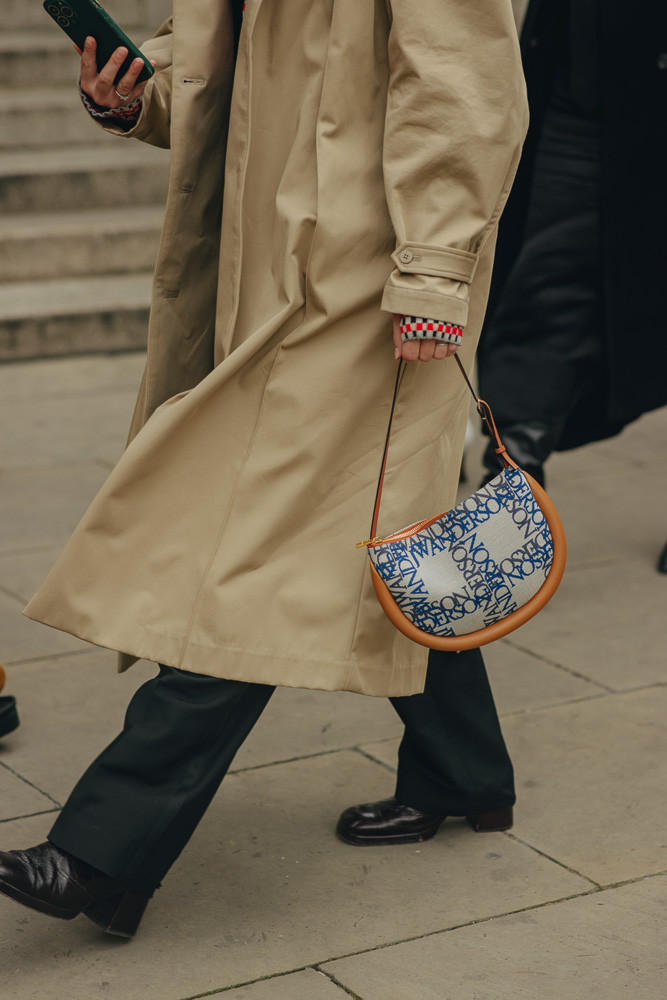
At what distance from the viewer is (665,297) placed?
4.18 m

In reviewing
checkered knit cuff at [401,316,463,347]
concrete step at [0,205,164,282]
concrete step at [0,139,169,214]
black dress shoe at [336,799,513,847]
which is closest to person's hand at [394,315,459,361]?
checkered knit cuff at [401,316,463,347]

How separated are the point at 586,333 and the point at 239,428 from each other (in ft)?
6.55

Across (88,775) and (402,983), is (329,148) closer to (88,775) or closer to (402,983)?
(88,775)

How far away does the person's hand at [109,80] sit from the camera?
241cm

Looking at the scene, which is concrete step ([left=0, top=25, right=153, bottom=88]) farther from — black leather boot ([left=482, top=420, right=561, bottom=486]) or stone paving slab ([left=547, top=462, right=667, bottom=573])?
black leather boot ([left=482, top=420, right=561, bottom=486])

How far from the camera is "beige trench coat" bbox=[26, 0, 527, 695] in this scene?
2.25 meters

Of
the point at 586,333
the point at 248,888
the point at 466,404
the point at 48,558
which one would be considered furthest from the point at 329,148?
the point at 48,558

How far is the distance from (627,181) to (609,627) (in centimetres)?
130

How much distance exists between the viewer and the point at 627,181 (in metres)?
4.01

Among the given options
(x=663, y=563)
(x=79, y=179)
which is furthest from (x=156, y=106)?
(x=79, y=179)

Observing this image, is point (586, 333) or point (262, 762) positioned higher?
point (586, 333)

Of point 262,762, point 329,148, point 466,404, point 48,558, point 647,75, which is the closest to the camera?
point 329,148

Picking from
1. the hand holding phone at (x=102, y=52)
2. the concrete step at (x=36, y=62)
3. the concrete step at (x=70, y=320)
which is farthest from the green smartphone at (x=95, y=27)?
the concrete step at (x=36, y=62)

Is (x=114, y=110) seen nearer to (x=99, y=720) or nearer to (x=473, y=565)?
(x=473, y=565)
